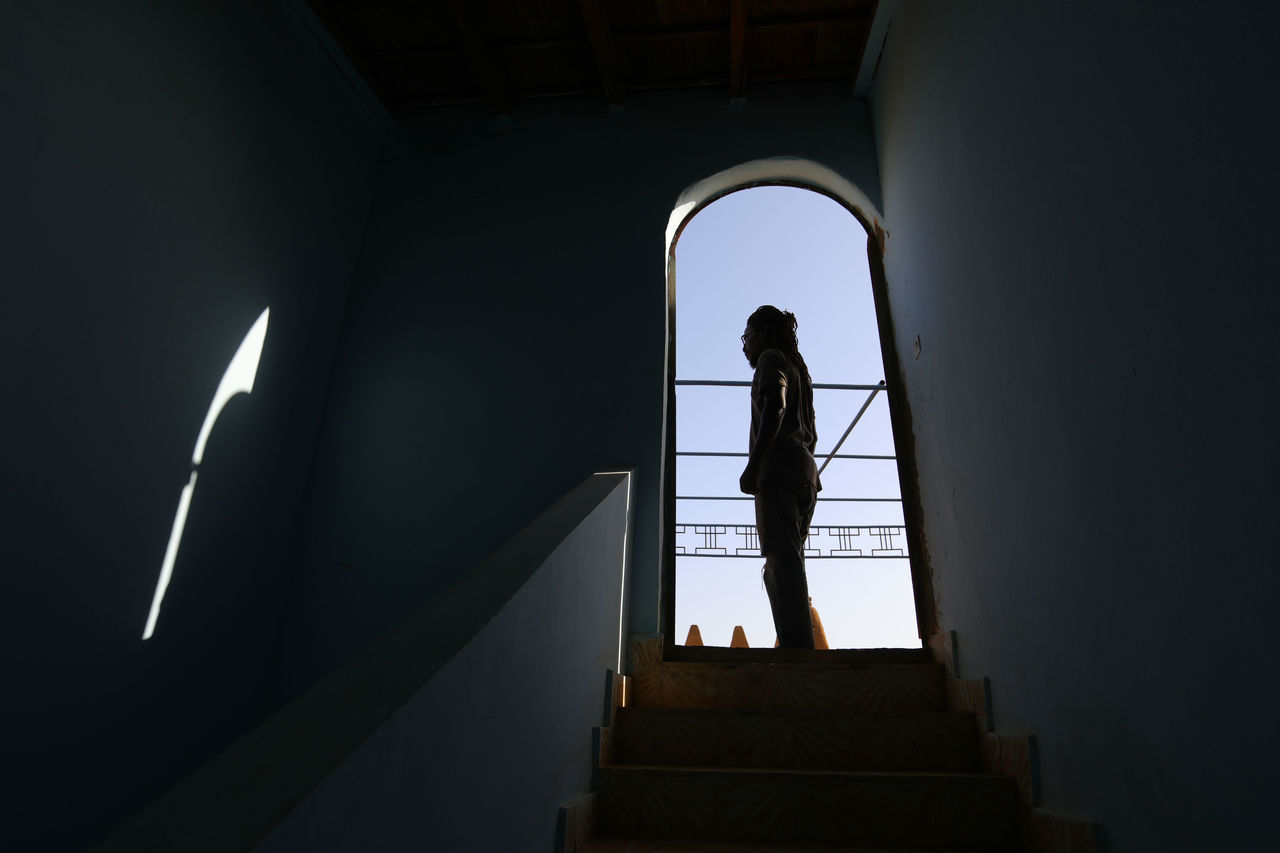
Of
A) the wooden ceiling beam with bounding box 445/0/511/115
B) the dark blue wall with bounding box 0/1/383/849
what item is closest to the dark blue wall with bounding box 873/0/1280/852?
the wooden ceiling beam with bounding box 445/0/511/115

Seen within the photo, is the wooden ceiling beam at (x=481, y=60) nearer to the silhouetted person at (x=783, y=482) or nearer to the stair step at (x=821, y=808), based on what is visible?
the silhouetted person at (x=783, y=482)

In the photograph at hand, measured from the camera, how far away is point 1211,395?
52.7 inches

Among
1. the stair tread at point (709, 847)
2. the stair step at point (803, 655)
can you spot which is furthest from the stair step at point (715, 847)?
the stair step at point (803, 655)

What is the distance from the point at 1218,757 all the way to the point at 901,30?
3.58m

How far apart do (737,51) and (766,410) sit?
223 centimetres

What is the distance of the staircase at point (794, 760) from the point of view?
2.04m

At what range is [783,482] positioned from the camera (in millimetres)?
3439

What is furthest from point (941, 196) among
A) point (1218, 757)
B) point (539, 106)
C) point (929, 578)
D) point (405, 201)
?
point (405, 201)

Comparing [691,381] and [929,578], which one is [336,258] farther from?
[929,578]

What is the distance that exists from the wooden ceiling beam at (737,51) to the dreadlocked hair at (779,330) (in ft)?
4.99

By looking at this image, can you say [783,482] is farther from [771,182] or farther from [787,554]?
[771,182]

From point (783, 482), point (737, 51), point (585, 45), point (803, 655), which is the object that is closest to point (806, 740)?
point (803, 655)

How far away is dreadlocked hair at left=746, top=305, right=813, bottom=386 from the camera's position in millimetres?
3781

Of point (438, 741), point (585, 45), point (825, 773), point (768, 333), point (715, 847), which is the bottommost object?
point (715, 847)
